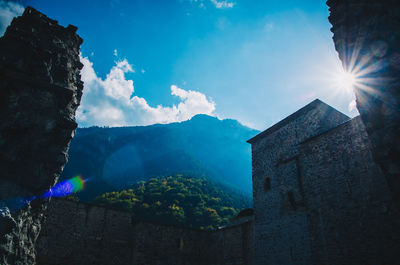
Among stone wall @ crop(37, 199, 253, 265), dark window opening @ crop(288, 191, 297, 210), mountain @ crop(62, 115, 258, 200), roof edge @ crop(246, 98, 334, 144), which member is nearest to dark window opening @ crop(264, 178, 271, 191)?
dark window opening @ crop(288, 191, 297, 210)

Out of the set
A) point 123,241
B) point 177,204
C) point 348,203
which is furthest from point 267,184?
point 177,204

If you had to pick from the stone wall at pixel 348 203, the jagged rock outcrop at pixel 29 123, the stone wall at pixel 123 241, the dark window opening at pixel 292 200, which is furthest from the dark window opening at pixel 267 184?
the jagged rock outcrop at pixel 29 123

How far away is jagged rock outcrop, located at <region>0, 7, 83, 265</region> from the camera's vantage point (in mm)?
3676

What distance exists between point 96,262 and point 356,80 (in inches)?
665

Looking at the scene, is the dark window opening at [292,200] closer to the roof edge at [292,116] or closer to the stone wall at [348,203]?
the stone wall at [348,203]

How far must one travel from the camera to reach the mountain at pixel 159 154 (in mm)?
80062

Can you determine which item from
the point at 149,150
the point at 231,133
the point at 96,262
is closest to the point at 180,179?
the point at 149,150

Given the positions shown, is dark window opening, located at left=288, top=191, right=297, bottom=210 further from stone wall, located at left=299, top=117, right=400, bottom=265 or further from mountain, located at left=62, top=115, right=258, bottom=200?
mountain, located at left=62, top=115, right=258, bottom=200

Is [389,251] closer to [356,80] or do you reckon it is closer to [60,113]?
[356,80]

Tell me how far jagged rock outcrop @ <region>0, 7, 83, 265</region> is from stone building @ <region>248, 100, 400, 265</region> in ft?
35.7

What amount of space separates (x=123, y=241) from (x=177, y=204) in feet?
108

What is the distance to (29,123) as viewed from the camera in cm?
415

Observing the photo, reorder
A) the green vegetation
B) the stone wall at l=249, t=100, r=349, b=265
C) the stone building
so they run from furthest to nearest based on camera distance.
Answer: the green vegetation → the stone wall at l=249, t=100, r=349, b=265 → the stone building

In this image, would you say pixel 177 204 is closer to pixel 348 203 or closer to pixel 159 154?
pixel 348 203
